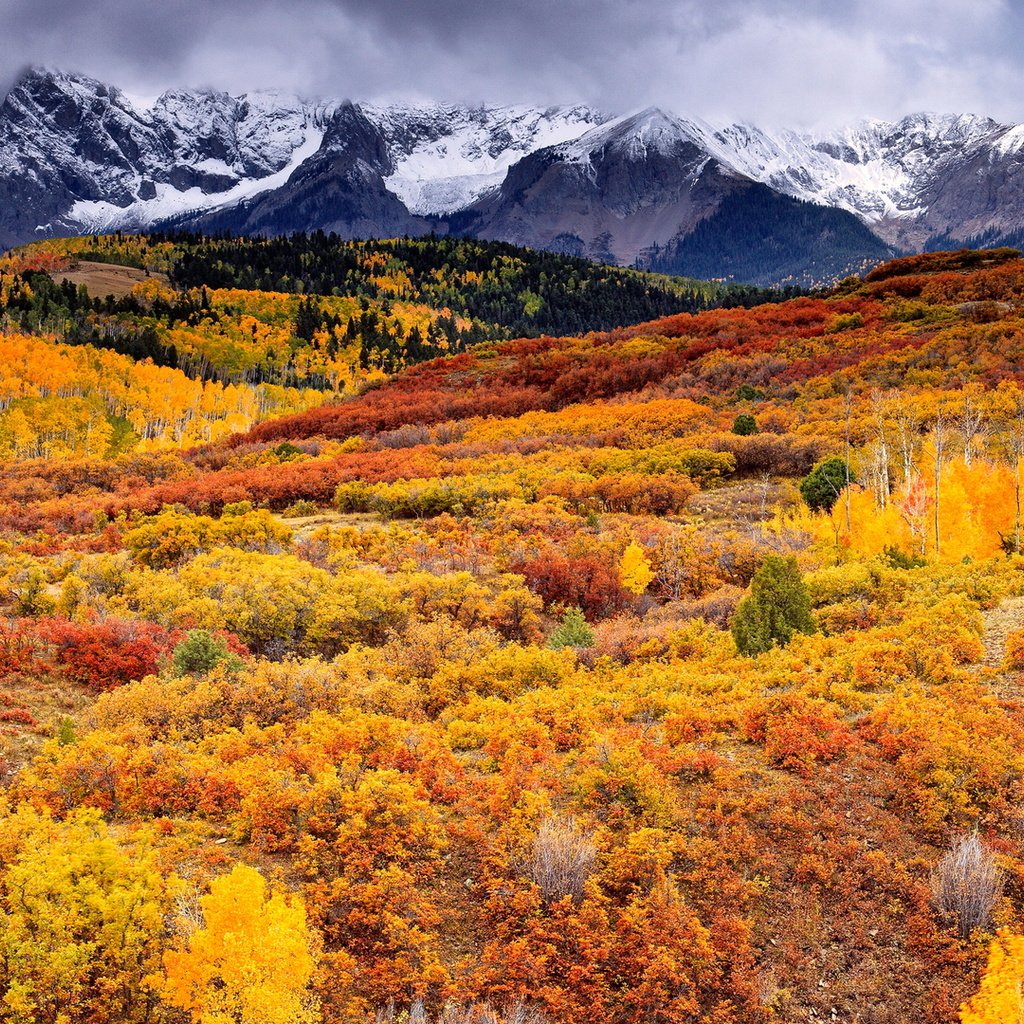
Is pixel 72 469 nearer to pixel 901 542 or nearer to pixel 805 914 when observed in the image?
pixel 901 542

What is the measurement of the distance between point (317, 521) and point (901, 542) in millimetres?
16637

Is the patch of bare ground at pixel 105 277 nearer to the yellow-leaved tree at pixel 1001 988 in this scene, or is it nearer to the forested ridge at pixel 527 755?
the forested ridge at pixel 527 755

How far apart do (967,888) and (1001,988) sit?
90 cm

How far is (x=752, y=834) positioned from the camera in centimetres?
695

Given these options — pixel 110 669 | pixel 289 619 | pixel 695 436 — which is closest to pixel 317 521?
pixel 289 619

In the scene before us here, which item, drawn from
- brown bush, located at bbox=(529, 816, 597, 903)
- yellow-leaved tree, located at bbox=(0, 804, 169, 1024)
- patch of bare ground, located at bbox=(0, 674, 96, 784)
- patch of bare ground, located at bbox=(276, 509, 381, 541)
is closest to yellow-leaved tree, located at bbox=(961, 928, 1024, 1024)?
brown bush, located at bbox=(529, 816, 597, 903)

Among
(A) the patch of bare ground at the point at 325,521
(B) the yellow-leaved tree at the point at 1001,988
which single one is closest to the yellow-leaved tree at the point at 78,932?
(B) the yellow-leaved tree at the point at 1001,988

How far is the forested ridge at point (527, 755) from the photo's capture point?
5.30 metres

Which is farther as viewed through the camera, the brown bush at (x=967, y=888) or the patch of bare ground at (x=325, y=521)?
the patch of bare ground at (x=325, y=521)

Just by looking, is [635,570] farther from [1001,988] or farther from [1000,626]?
[1001,988]

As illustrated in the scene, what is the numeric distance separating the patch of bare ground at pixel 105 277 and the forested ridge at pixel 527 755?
134 metres

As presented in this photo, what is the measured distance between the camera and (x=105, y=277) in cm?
14775

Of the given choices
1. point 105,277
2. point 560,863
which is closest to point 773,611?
point 560,863

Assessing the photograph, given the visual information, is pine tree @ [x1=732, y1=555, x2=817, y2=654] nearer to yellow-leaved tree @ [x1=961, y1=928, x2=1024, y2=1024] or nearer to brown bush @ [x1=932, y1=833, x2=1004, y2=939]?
brown bush @ [x1=932, y1=833, x2=1004, y2=939]
